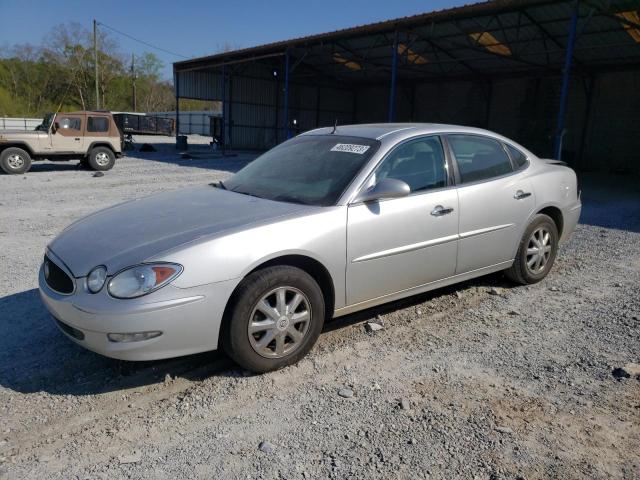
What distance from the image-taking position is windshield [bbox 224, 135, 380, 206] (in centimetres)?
365

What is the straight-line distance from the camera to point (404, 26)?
15992 mm

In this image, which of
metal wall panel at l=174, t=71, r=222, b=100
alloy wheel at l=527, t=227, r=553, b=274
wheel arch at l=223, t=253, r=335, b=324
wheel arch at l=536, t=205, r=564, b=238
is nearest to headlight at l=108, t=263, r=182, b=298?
wheel arch at l=223, t=253, r=335, b=324

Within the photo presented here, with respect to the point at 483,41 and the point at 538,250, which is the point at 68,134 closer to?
the point at 538,250

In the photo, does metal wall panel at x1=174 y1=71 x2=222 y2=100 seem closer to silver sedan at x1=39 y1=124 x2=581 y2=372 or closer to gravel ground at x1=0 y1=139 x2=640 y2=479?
gravel ground at x1=0 y1=139 x2=640 y2=479

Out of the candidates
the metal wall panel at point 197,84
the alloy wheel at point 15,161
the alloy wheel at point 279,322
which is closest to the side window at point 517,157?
the alloy wheel at point 279,322

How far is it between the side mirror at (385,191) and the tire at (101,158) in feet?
46.8

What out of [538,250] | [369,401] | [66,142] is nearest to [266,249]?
[369,401]

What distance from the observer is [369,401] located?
292cm

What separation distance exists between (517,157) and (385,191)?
2.04 metres

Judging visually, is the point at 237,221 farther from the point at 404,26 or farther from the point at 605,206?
the point at 404,26

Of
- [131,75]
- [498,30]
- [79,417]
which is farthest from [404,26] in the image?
[131,75]

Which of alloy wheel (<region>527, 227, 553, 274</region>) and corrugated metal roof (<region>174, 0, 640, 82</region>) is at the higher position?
corrugated metal roof (<region>174, 0, 640, 82</region>)

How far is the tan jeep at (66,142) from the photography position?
46.9 feet

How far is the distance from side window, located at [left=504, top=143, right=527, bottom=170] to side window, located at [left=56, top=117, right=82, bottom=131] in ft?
46.5
